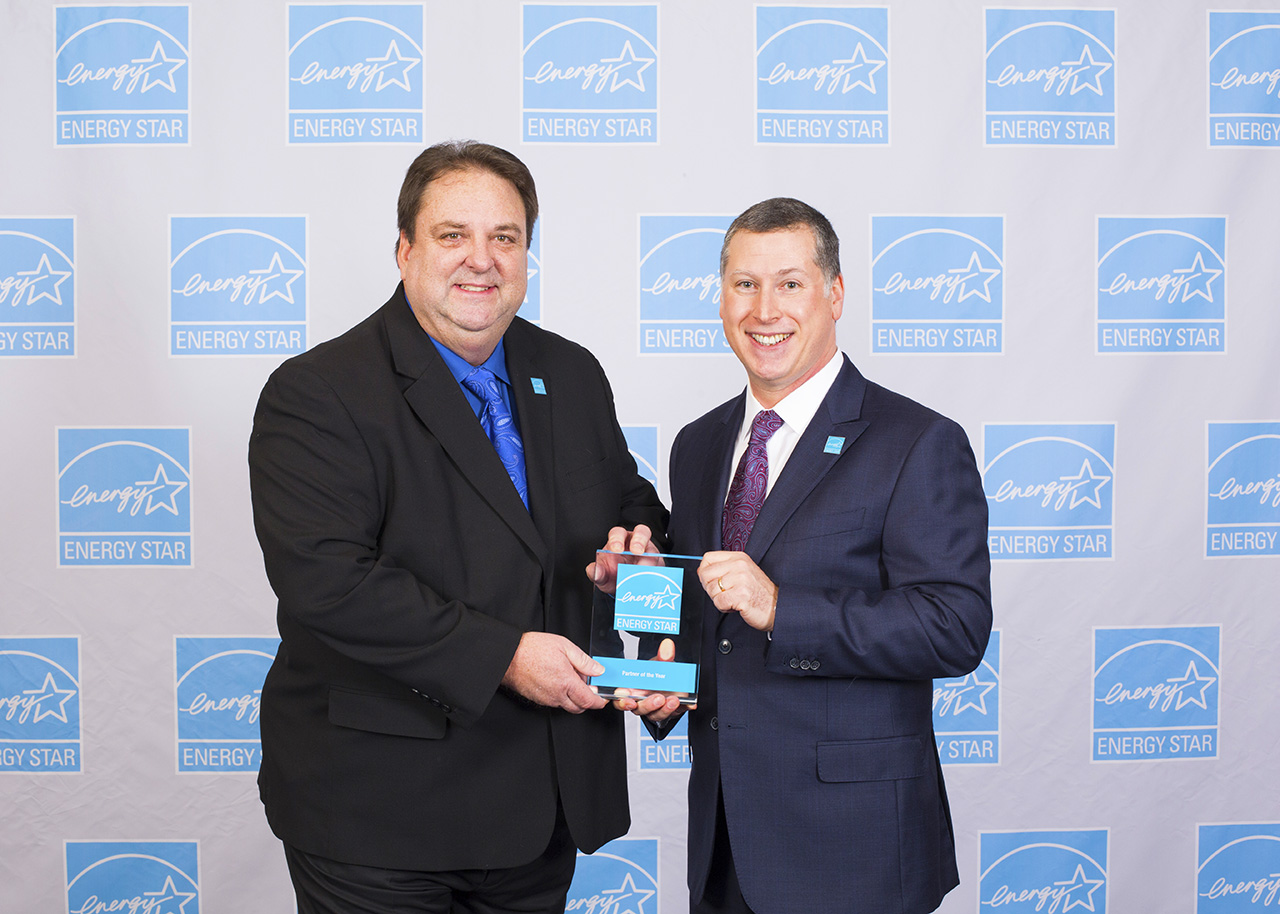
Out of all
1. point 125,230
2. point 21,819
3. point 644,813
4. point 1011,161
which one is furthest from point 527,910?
point 1011,161

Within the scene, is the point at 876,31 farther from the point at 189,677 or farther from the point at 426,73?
the point at 189,677

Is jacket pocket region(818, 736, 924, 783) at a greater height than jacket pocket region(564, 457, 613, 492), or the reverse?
jacket pocket region(564, 457, 613, 492)

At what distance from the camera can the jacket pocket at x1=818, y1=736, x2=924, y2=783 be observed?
1.92 m

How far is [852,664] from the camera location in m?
1.87

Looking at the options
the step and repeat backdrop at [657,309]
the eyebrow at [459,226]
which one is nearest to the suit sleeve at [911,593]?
the eyebrow at [459,226]

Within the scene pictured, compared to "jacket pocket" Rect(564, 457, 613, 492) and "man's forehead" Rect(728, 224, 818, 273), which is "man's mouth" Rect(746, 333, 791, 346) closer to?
"man's forehead" Rect(728, 224, 818, 273)

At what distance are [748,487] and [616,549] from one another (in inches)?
12.2

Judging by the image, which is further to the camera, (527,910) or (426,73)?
(426,73)

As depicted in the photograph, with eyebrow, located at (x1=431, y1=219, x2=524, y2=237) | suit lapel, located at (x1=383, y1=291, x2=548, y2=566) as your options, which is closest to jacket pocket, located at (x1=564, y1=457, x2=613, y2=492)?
suit lapel, located at (x1=383, y1=291, x2=548, y2=566)

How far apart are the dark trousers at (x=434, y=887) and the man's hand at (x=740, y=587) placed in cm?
61

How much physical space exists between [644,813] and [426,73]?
261 cm

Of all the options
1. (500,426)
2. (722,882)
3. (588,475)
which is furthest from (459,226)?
(722,882)

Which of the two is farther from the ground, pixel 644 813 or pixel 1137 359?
pixel 1137 359

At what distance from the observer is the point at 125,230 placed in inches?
129
